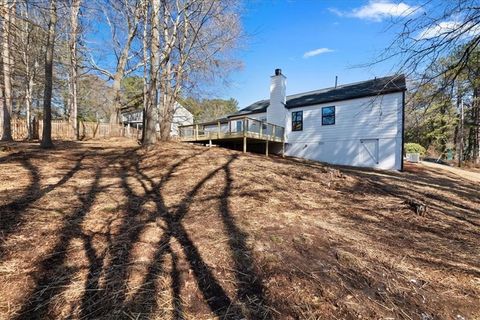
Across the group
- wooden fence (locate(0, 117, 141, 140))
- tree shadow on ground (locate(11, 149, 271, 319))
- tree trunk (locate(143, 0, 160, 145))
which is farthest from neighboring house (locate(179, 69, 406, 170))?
tree shadow on ground (locate(11, 149, 271, 319))

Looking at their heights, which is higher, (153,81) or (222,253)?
(153,81)

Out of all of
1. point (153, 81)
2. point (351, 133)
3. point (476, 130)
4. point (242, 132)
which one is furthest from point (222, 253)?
point (476, 130)

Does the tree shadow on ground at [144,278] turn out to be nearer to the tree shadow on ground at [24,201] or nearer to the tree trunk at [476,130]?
the tree shadow on ground at [24,201]

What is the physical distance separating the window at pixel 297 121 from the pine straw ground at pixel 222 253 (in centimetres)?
1280

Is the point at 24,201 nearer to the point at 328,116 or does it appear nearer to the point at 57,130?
the point at 328,116

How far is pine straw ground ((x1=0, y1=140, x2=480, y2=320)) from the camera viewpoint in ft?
5.97

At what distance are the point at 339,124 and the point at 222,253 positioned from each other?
573 inches

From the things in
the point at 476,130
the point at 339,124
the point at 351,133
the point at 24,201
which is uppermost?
the point at 476,130

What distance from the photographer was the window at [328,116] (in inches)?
618

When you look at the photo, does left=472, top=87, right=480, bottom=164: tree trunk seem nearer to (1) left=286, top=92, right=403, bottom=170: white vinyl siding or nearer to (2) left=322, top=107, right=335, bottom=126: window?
(1) left=286, top=92, right=403, bottom=170: white vinyl siding

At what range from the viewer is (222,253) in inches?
96.5

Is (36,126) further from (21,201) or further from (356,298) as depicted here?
(356,298)

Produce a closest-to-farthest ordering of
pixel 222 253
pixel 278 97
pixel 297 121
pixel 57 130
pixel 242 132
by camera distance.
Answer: pixel 222 253, pixel 242 132, pixel 57 130, pixel 297 121, pixel 278 97

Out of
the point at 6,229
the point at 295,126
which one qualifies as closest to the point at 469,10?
the point at 6,229
